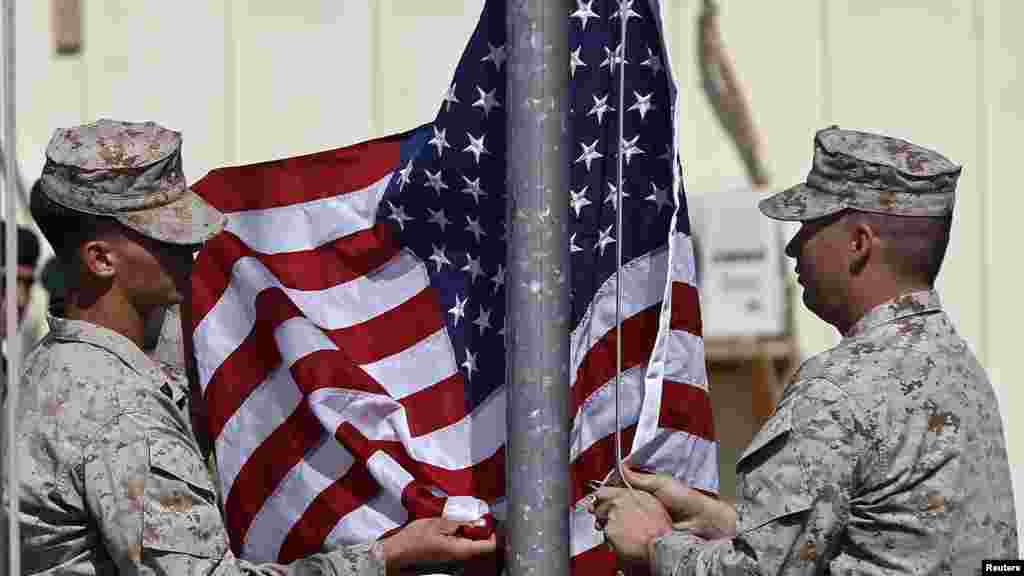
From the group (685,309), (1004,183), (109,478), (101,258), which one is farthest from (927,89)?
(109,478)

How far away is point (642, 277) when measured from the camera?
12.0ft

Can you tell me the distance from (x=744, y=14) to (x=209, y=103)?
2014mm

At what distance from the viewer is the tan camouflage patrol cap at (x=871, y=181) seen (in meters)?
3.36

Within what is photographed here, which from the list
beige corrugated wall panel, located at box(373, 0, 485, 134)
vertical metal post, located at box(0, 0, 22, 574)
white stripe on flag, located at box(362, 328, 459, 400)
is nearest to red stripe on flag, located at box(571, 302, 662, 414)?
white stripe on flag, located at box(362, 328, 459, 400)

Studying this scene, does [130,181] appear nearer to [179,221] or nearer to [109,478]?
[179,221]

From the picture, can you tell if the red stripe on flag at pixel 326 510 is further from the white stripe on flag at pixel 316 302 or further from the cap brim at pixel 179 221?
the cap brim at pixel 179 221

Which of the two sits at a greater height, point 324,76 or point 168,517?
point 324,76

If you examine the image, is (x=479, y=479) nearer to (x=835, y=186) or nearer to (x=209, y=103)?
(x=835, y=186)

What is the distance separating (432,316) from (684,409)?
21.1 inches

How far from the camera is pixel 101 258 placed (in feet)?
11.2

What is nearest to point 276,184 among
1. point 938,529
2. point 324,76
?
point 938,529

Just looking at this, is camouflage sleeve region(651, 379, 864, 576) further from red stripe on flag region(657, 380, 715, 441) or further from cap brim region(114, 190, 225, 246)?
cap brim region(114, 190, 225, 246)

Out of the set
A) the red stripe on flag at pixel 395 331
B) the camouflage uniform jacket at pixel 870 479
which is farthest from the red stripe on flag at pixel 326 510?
the camouflage uniform jacket at pixel 870 479

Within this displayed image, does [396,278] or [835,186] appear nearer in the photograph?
[835,186]
